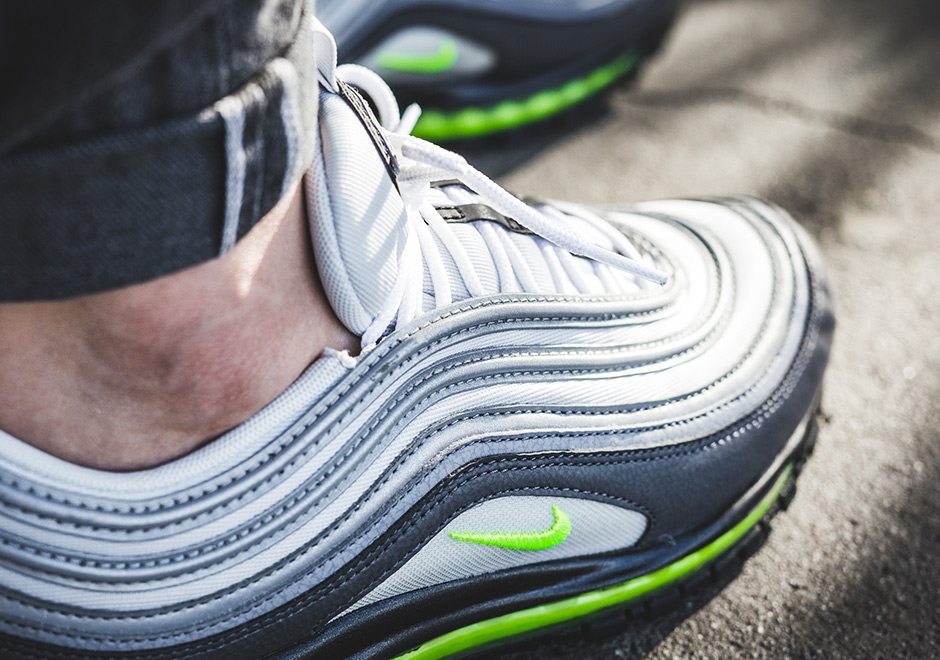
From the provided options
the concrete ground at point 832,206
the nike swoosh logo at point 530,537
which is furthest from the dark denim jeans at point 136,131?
the concrete ground at point 832,206

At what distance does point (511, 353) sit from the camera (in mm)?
570

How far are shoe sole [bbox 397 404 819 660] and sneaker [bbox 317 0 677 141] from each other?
712mm

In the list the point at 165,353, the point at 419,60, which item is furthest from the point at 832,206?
the point at 165,353

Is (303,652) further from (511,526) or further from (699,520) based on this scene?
(699,520)

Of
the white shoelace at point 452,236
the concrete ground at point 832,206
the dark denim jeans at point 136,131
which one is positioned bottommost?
the concrete ground at point 832,206

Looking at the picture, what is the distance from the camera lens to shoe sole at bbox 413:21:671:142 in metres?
1.19

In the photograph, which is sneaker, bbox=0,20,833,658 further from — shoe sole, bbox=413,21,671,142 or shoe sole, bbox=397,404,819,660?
shoe sole, bbox=413,21,671,142

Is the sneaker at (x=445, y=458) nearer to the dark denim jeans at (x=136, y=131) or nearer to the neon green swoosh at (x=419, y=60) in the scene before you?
the dark denim jeans at (x=136, y=131)

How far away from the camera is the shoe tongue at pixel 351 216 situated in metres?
0.48

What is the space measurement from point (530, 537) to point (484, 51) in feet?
2.72

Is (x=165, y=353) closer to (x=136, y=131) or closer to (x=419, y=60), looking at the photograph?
(x=136, y=131)

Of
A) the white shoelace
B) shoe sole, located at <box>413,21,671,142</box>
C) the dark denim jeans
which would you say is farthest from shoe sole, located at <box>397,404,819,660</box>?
shoe sole, located at <box>413,21,671,142</box>

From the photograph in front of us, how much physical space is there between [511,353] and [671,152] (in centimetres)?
77

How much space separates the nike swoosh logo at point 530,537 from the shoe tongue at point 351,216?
0.56 feet
